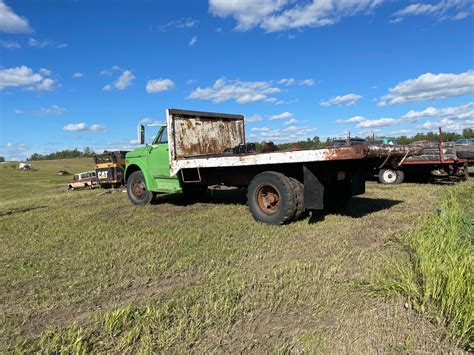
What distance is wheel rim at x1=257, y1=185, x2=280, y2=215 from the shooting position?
721 cm

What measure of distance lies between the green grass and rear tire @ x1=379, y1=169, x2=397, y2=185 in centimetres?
932

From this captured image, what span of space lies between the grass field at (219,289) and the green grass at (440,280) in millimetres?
25

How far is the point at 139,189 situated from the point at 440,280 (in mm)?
8305

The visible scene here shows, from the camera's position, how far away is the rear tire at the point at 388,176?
45.3 ft

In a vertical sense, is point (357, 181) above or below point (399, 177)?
above

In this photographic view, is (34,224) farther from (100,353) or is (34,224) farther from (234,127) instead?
(100,353)

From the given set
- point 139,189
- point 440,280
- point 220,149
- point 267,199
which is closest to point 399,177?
point 220,149

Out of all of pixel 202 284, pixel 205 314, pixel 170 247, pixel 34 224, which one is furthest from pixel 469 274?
pixel 34 224

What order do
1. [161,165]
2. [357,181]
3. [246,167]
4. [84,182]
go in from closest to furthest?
[357,181] < [246,167] < [161,165] < [84,182]

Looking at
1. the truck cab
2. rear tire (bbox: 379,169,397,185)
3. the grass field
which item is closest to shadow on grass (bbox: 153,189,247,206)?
the truck cab

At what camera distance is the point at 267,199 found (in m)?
7.34

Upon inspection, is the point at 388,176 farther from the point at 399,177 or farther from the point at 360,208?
the point at 360,208

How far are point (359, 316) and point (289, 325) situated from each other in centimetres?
57

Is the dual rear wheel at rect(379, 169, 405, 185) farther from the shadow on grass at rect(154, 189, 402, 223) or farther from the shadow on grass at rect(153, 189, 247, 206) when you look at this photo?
the shadow on grass at rect(153, 189, 247, 206)
